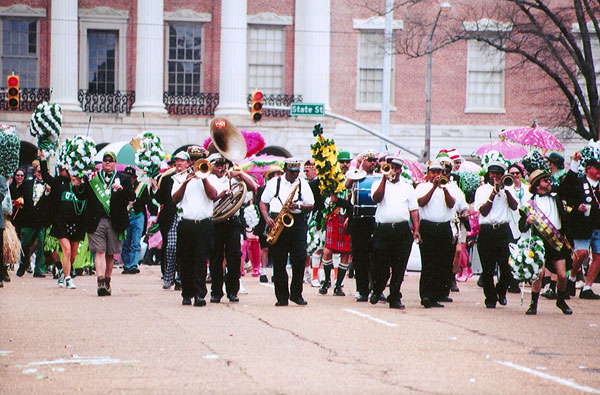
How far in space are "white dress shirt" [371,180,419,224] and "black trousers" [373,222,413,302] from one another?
0.10 metres

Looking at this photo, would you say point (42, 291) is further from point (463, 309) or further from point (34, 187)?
point (463, 309)

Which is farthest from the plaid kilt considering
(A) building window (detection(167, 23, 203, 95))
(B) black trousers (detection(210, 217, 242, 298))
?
(A) building window (detection(167, 23, 203, 95))

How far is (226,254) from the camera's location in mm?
15445

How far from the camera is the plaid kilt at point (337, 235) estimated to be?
17.0 metres

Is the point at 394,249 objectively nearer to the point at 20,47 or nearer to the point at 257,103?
the point at 257,103

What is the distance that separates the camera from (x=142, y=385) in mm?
8602

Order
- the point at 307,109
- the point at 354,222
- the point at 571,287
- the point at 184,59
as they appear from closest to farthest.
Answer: the point at 354,222, the point at 571,287, the point at 307,109, the point at 184,59

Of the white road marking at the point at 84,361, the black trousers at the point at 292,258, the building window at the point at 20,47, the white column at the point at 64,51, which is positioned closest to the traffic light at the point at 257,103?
the white column at the point at 64,51

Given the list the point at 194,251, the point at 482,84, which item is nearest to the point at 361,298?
the point at 194,251

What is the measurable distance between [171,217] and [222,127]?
2218mm

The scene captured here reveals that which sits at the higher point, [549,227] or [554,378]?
[549,227]

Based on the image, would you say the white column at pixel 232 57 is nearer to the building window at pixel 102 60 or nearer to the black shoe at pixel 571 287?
the building window at pixel 102 60

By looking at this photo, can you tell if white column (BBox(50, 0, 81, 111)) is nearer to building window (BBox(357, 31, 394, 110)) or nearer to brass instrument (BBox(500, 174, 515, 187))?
building window (BBox(357, 31, 394, 110))

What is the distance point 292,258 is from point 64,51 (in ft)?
98.6
